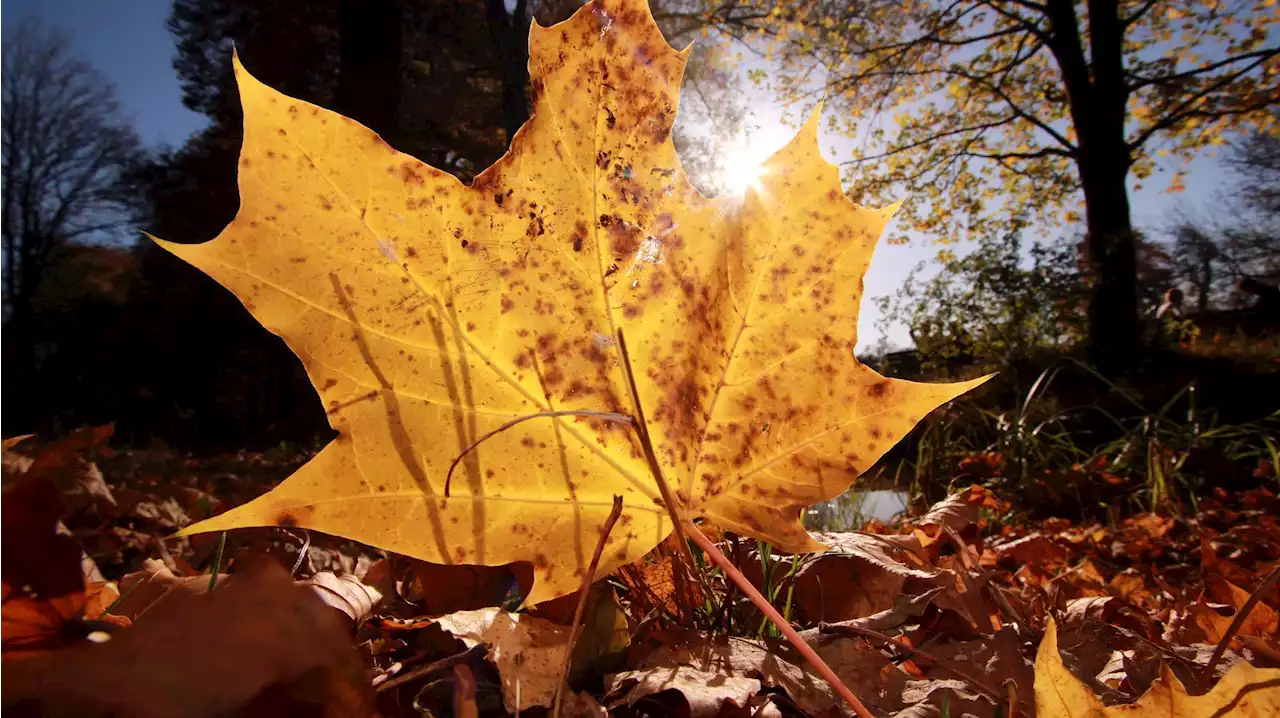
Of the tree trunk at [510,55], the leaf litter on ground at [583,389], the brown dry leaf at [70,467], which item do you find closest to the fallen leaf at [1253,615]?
the leaf litter on ground at [583,389]

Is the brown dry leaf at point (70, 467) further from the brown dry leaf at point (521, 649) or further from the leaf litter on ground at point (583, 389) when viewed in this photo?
the brown dry leaf at point (521, 649)

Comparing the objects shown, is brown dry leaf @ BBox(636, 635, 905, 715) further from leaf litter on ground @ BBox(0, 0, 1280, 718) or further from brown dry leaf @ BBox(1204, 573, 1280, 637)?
brown dry leaf @ BBox(1204, 573, 1280, 637)

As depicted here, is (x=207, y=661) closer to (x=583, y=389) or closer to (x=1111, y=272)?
(x=583, y=389)

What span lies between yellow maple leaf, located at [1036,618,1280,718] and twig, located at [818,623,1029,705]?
117 millimetres

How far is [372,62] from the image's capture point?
23.4 feet

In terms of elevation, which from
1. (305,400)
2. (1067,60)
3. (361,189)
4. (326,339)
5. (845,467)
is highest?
(1067,60)

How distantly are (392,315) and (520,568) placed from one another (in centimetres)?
32

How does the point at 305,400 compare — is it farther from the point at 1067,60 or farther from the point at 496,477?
the point at 1067,60

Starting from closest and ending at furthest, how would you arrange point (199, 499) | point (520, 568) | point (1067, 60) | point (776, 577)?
point (520, 568)
point (776, 577)
point (199, 499)
point (1067, 60)

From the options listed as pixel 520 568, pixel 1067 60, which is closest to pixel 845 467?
pixel 520 568

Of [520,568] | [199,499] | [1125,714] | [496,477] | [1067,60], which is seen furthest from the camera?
[1067,60]

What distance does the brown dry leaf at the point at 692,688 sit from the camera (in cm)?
52

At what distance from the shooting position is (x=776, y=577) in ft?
3.22

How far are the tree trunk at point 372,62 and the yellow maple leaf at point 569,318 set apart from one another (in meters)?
7.01
